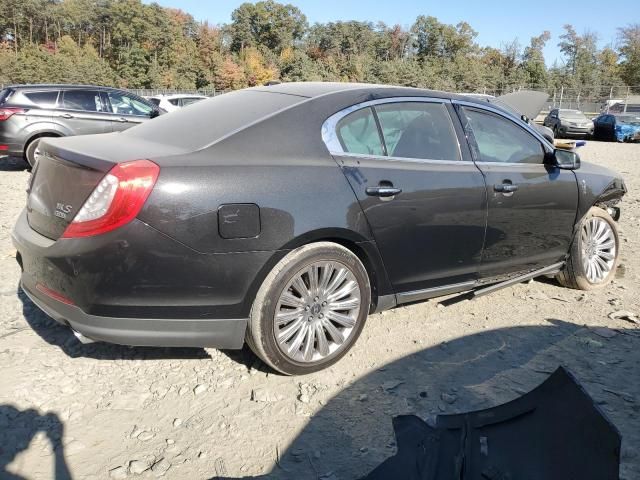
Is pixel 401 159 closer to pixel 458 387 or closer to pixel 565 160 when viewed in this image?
pixel 458 387

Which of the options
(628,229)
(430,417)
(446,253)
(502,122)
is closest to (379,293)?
(446,253)

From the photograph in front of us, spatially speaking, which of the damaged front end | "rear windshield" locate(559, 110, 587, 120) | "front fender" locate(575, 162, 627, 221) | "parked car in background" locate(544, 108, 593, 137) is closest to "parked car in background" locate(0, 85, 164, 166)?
"front fender" locate(575, 162, 627, 221)

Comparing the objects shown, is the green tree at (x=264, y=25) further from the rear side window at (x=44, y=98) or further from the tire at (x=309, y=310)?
the tire at (x=309, y=310)

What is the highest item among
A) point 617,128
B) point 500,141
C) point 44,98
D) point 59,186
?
point 44,98

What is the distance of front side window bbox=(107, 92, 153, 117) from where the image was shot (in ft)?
35.3

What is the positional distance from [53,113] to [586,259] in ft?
30.5

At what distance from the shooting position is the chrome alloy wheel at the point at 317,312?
2.95 m

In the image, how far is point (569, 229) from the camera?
4.33m

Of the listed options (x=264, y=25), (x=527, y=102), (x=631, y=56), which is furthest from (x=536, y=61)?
(x=527, y=102)

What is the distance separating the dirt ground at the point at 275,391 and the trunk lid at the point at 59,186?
33.4 inches

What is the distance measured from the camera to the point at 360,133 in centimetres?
328

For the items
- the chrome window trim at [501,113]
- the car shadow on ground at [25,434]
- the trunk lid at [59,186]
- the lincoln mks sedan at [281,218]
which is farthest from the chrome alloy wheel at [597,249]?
the car shadow on ground at [25,434]

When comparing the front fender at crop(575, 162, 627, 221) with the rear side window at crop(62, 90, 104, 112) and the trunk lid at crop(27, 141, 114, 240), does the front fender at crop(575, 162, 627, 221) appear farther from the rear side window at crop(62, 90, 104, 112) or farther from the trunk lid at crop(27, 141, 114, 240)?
the rear side window at crop(62, 90, 104, 112)

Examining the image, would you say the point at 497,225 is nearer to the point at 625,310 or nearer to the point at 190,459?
the point at 625,310
